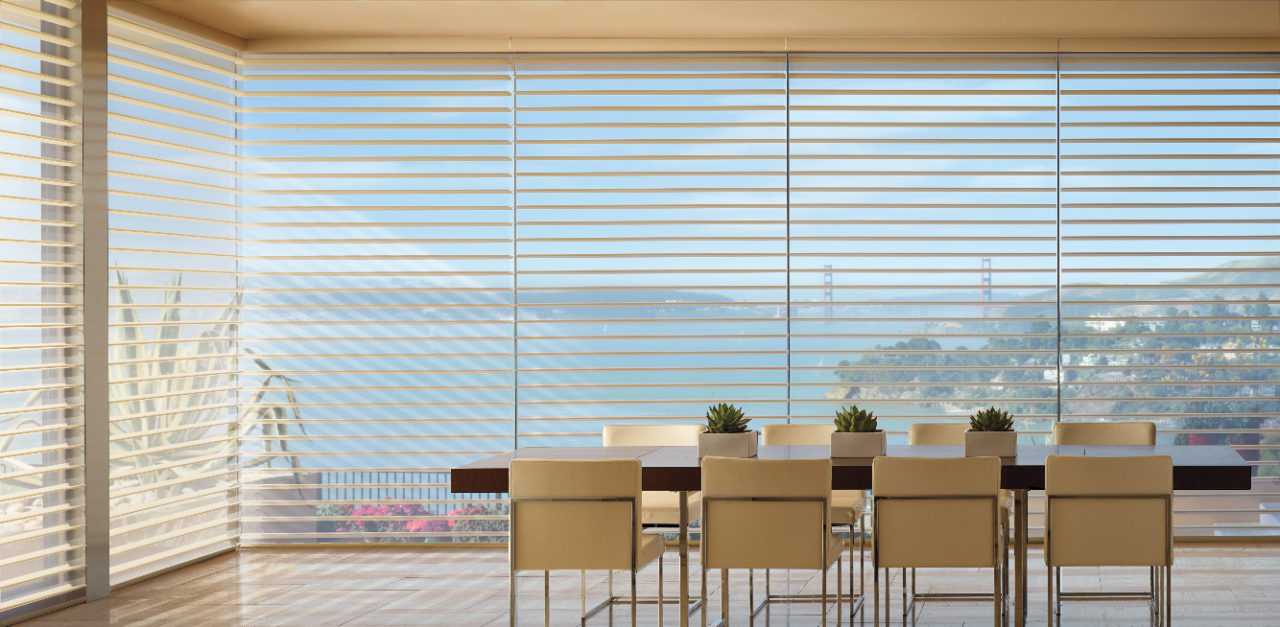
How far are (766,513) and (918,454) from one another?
96cm

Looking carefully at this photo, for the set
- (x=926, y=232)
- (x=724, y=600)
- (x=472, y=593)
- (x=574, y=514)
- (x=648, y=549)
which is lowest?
(x=472, y=593)

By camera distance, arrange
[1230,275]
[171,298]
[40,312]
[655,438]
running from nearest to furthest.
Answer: [40,312] < [655,438] < [171,298] < [1230,275]

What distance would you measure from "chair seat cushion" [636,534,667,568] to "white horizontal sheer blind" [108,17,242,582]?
341cm

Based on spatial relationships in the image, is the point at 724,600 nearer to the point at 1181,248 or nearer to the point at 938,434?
the point at 938,434

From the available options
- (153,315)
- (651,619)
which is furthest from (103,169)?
(651,619)

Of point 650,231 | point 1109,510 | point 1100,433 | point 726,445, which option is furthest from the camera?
point 650,231

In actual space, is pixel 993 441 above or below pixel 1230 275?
below

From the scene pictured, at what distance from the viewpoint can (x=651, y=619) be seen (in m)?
5.12

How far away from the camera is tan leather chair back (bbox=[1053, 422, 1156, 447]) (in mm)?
5555

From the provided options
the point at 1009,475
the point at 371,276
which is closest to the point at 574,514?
the point at 1009,475

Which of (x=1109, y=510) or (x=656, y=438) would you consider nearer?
(x=1109, y=510)

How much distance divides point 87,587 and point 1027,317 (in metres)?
6.06

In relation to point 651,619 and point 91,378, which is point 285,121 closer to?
point 91,378

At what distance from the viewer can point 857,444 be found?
4.81 metres
